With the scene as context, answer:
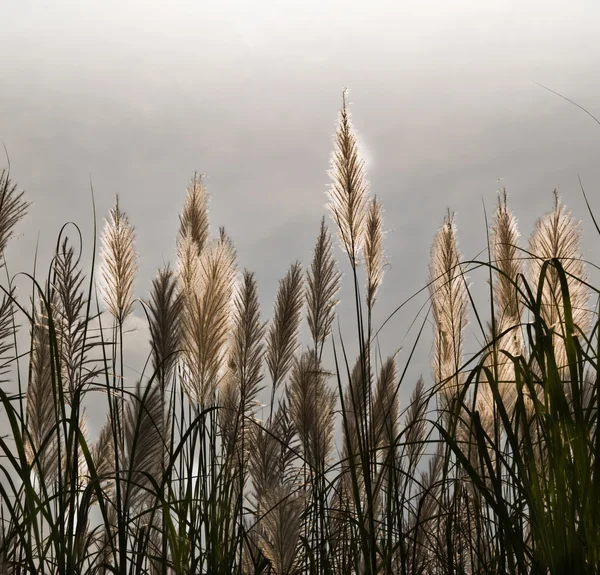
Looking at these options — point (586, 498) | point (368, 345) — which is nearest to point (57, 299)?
point (368, 345)

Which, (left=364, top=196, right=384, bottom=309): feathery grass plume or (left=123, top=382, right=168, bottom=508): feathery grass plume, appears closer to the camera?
(left=123, top=382, right=168, bottom=508): feathery grass plume

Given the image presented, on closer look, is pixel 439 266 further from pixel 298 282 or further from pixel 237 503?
pixel 237 503

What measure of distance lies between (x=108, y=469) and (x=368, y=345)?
143 cm

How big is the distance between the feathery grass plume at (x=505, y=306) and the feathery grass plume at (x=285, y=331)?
97 cm

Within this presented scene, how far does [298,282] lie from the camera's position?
3717 mm

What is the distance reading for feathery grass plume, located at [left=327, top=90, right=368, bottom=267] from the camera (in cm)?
310

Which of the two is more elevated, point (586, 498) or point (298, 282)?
point (298, 282)

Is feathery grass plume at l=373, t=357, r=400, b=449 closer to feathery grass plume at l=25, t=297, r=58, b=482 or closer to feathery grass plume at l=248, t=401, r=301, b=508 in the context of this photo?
feathery grass plume at l=248, t=401, r=301, b=508

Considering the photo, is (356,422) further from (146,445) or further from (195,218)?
Result: (195,218)

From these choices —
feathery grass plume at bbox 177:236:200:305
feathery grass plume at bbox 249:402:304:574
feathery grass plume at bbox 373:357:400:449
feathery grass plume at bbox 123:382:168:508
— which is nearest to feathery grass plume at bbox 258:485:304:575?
feathery grass plume at bbox 249:402:304:574

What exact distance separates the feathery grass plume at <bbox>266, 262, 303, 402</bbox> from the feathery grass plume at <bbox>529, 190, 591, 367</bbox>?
3.84ft

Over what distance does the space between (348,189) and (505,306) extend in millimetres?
846

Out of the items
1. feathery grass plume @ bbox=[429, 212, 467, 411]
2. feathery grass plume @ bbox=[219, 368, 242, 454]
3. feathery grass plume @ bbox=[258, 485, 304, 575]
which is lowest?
→ feathery grass plume @ bbox=[258, 485, 304, 575]

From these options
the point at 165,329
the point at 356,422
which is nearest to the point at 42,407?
the point at 165,329
